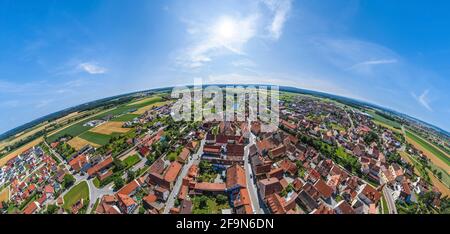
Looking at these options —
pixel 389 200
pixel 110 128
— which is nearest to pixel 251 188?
pixel 389 200

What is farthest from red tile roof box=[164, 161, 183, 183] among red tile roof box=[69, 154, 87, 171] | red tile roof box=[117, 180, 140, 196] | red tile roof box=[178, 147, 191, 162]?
red tile roof box=[69, 154, 87, 171]

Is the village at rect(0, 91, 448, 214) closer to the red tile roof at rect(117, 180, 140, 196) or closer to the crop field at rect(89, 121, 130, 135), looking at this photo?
the red tile roof at rect(117, 180, 140, 196)

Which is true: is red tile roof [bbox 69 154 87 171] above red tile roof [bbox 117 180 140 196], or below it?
above

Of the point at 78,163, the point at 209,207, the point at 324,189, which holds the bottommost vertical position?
the point at 209,207

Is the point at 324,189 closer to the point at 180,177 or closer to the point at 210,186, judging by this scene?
the point at 210,186

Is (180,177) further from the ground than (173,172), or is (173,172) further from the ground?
(173,172)
